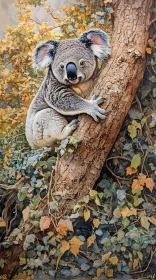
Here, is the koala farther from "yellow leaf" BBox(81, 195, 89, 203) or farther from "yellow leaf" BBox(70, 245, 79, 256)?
"yellow leaf" BBox(70, 245, 79, 256)

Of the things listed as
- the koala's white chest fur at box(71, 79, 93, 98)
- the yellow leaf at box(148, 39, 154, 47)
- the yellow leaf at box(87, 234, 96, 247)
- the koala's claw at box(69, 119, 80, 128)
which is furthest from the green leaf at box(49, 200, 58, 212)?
the yellow leaf at box(148, 39, 154, 47)

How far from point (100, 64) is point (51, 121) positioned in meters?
0.49

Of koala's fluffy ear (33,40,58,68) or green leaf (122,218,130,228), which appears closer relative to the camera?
green leaf (122,218,130,228)

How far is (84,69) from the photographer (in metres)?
2.50

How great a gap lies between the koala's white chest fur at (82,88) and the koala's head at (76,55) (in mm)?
30

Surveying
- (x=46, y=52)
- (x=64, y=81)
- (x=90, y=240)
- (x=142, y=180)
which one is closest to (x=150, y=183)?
(x=142, y=180)

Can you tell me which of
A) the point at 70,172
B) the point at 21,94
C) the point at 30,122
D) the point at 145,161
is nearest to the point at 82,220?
the point at 70,172

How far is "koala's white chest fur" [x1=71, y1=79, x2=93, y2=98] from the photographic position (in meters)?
2.52

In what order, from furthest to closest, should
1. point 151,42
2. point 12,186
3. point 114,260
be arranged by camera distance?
point 12,186, point 151,42, point 114,260

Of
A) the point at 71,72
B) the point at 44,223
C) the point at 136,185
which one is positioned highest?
the point at 71,72

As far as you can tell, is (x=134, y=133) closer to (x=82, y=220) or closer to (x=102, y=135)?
(x=102, y=135)

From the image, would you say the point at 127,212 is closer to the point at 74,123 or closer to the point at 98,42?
Result: the point at 74,123

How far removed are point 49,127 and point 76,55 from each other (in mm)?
502

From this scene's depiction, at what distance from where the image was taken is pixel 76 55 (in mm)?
2514
